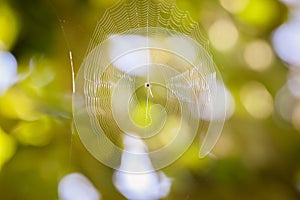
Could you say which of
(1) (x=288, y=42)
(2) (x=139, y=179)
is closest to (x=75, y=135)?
(2) (x=139, y=179)

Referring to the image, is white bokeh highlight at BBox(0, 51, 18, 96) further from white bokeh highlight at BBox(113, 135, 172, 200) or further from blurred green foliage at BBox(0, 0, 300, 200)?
white bokeh highlight at BBox(113, 135, 172, 200)

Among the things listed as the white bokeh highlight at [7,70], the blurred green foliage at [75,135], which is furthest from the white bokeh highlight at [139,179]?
the white bokeh highlight at [7,70]

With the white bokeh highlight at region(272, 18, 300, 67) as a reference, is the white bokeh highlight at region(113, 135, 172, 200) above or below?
below

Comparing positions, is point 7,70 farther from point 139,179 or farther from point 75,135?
point 139,179

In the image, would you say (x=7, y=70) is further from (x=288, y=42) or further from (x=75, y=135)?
(x=288, y=42)

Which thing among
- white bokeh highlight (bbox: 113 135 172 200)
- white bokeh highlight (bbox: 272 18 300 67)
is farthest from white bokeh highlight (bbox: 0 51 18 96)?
white bokeh highlight (bbox: 272 18 300 67)

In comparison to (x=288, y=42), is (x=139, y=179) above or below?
below

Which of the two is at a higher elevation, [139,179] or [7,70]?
[7,70]

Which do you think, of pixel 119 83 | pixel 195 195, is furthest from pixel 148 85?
pixel 195 195

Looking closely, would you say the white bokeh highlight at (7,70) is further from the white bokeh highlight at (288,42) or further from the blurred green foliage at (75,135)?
the white bokeh highlight at (288,42)
